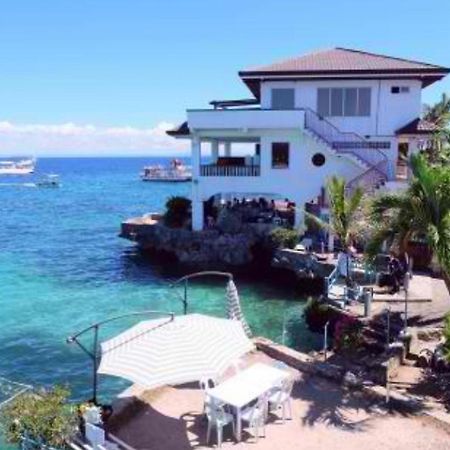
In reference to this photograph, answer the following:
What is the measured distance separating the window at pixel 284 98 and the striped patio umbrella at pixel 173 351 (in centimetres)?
2464

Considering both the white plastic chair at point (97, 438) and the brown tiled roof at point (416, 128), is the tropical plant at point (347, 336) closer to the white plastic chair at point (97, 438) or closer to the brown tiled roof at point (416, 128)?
the white plastic chair at point (97, 438)

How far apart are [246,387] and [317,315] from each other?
9.00 meters

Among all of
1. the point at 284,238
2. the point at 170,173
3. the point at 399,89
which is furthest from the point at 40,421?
the point at 170,173

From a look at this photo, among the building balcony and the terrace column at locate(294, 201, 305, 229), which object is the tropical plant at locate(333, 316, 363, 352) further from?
the building balcony

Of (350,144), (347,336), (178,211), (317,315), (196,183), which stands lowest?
(317,315)

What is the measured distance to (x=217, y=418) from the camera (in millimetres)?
12094

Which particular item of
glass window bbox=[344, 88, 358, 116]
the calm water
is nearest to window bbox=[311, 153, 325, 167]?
glass window bbox=[344, 88, 358, 116]

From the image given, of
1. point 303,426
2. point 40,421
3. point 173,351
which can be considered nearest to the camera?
point 40,421

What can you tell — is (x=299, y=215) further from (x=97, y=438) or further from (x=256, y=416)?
(x=97, y=438)

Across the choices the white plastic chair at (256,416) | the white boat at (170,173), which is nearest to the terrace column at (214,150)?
the white plastic chair at (256,416)

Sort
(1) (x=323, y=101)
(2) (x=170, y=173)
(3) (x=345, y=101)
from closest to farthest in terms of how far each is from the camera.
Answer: (3) (x=345, y=101) → (1) (x=323, y=101) → (2) (x=170, y=173)

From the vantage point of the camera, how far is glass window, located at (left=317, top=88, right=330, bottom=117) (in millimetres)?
36031

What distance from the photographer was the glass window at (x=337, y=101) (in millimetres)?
35938

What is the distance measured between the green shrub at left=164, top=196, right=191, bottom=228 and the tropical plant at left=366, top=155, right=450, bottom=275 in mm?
23072
